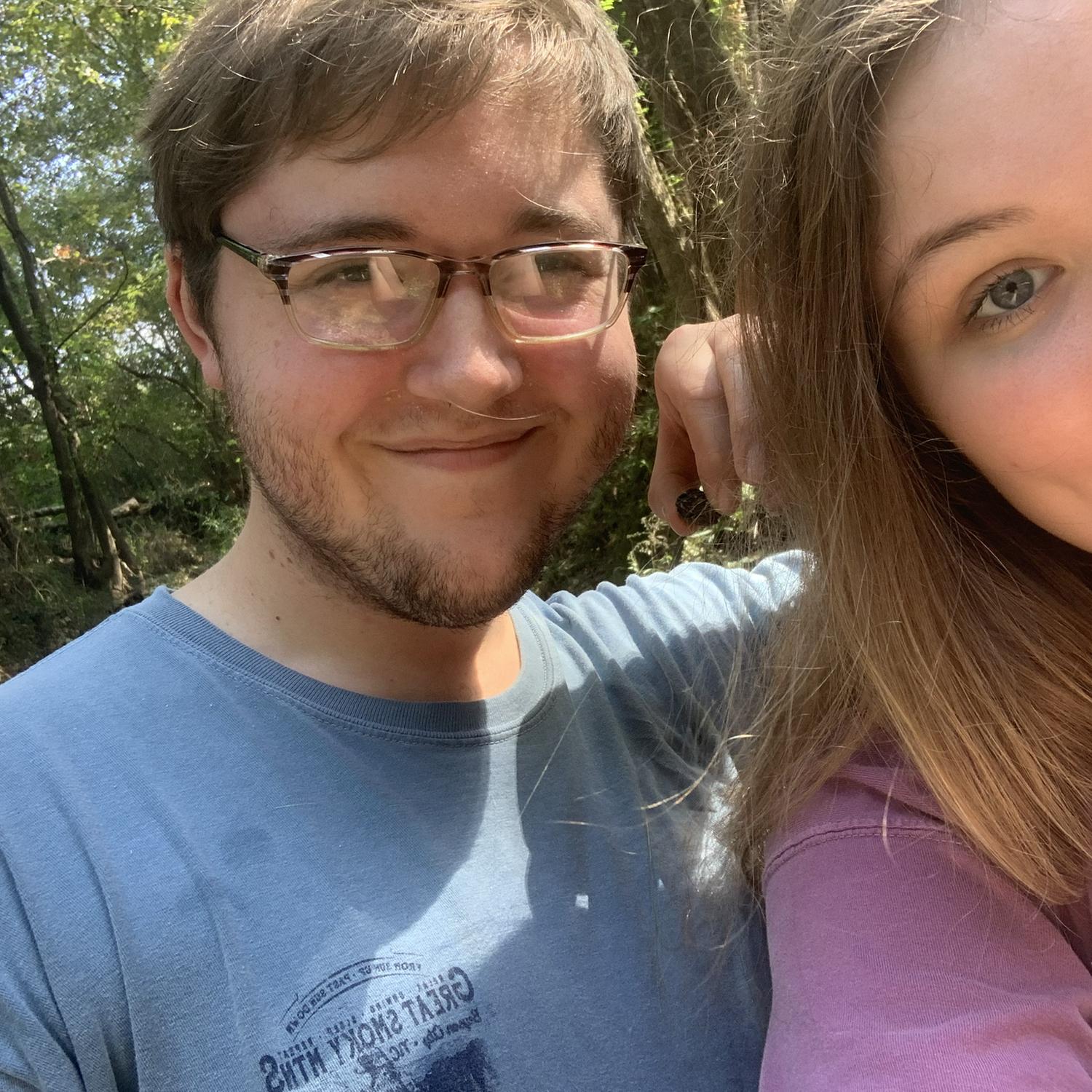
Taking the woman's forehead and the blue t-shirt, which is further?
the blue t-shirt

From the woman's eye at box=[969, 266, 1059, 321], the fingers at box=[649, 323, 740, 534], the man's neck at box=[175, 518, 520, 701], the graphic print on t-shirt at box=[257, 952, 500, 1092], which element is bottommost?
the graphic print on t-shirt at box=[257, 952, 500, 1092]

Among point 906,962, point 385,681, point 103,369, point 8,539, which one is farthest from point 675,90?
point 103,369

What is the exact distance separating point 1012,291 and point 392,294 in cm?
92

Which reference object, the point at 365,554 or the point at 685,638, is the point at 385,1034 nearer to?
the point at 365,554

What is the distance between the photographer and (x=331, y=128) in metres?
1.47

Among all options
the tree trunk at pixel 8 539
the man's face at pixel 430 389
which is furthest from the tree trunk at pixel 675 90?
the tree trunk at pixel 8 539

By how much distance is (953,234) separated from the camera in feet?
3.38

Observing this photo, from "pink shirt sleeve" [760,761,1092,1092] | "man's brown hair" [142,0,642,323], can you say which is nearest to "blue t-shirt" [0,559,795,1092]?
"pink shirt sleeve" [760,761,1092,1092]

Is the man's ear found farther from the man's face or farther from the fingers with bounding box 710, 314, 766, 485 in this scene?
the fingers with bounding box 710, 314, 766, 485

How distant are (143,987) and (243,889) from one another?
0.16m

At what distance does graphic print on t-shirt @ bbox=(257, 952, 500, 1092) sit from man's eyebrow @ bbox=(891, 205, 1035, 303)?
3.66 feet

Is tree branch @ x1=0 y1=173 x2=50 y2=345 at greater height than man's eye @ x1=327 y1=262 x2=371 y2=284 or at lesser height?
greater

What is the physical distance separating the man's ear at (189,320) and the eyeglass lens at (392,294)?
1.10ft

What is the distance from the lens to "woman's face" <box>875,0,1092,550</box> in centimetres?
94
